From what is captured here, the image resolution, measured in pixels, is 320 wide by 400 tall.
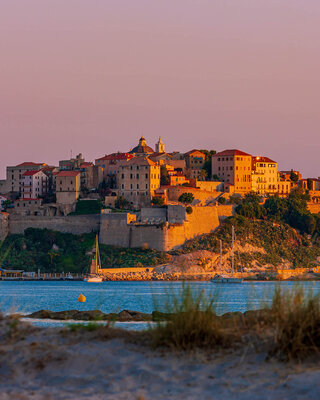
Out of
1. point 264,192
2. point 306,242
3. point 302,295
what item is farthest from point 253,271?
point 302,295

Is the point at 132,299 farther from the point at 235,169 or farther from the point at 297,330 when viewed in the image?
the point at 235,169

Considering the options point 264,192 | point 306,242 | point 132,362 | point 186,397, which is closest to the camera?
point 186,397

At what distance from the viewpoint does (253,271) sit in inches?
2731

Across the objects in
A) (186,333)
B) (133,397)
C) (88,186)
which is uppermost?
(88,186)

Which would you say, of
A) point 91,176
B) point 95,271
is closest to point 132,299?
point 95,271

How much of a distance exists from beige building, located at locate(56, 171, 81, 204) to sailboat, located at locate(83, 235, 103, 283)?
10.4m

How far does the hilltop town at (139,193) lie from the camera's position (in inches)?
2697

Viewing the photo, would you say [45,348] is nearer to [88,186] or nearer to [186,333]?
[186,333]

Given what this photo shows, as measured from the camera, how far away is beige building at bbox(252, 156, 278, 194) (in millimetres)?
85438

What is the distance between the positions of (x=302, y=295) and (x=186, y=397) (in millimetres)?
1982

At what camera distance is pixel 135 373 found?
8.03 meters

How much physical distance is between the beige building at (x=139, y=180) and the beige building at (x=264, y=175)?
1521cm

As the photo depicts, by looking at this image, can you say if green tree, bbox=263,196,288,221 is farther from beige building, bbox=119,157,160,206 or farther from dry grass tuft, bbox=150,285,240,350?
dry grass tuft, bbox=150,285,240,350

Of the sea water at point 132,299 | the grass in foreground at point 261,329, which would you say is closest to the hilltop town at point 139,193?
the sea water at point 132,299
